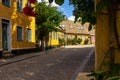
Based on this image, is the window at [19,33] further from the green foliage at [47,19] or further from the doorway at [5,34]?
the green foliage at [47,19]

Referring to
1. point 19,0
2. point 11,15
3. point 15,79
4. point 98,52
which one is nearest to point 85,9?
point 98,52

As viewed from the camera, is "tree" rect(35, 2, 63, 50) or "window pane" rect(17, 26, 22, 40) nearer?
"window pane" rect(17, 26, 22, 40)

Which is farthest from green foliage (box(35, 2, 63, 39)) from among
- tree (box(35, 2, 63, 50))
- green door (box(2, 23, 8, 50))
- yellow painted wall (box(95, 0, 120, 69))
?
yellow painted wall (box(95, 0, 120, 69))

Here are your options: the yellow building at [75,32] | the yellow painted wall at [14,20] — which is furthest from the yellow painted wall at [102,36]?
the yellow building at [75,32]

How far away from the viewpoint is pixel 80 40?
83.4 metres

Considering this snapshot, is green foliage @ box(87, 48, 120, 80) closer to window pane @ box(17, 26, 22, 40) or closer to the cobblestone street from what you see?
the cobblestone street

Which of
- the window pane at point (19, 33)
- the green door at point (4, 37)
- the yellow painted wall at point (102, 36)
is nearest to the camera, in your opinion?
the yellow painted wall at point (102, 36)

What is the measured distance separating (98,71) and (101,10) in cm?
45

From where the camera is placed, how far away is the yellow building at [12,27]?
2828 centimetres

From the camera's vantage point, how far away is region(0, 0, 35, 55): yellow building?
2828cm

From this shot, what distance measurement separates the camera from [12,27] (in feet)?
98.9

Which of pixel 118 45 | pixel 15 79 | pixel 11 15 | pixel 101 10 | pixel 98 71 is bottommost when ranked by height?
pixel 15 79

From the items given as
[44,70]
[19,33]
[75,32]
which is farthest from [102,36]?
[75,32]

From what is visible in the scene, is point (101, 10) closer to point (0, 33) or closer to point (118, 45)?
point (118, 45)
